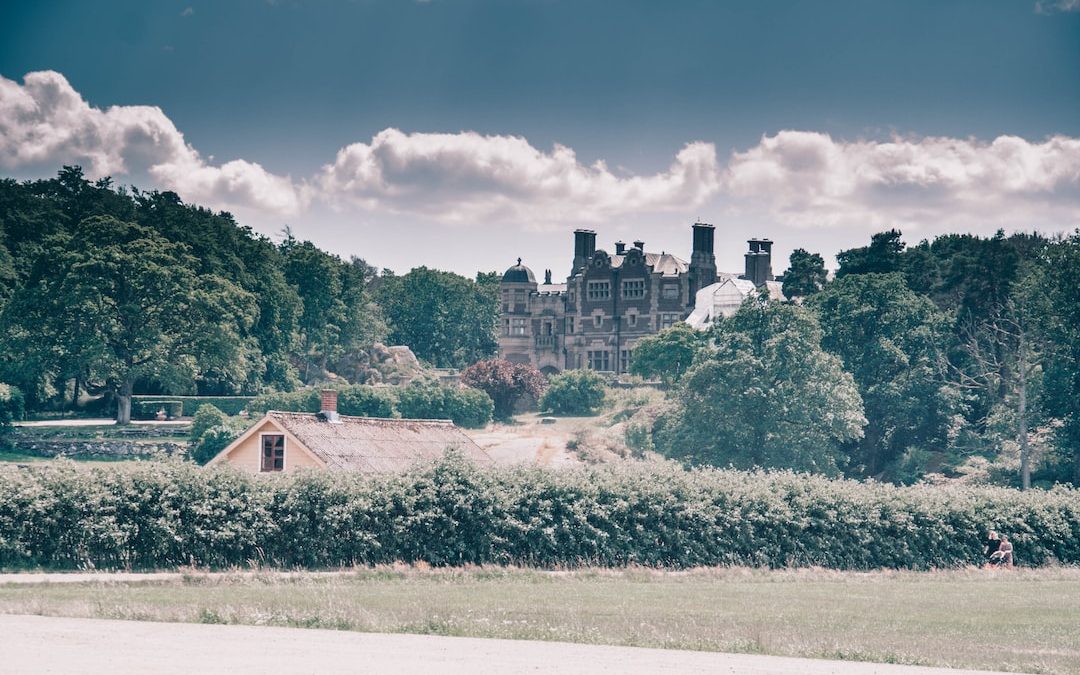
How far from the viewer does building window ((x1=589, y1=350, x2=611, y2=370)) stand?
437 ft

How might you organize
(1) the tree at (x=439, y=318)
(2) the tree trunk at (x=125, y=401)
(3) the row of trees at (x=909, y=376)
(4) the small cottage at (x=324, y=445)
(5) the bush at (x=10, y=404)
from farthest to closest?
(1) the tree at (x=439, y=318) < (2) the tree trunk at (x=125, y=401) < (5) the bush at (x=10, y=404) < (3) the row of trees at (x=909, y=376) < (4) the small cottage at (x=324, y=445)

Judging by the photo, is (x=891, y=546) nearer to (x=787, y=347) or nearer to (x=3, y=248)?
(x=787, y=347)

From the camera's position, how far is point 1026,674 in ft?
75.9

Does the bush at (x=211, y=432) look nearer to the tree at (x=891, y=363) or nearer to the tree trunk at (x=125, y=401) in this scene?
the tree trunk at (x=125, y=401)

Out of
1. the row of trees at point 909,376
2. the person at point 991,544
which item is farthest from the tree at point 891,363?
the person at point 991,544

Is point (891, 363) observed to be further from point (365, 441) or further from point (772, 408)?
point (365, 441)

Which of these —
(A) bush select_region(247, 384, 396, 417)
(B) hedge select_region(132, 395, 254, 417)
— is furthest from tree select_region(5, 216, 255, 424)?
(A) bush select_region(247, 384, 396, 417)

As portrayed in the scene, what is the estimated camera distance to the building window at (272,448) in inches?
2056

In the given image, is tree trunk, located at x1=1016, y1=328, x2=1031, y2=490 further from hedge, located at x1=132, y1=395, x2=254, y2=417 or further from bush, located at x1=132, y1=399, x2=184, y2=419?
bush, located at x1=132, y1=399, x2=184, y2=419

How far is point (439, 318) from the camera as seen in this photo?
15700 centimetres

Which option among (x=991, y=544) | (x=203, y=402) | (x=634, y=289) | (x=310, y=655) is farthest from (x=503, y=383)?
(x=310, y=655)

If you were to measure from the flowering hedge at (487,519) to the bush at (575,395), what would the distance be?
204 feet

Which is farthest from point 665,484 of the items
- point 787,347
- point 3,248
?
point 3,248

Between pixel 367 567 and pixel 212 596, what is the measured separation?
26.8 feet
